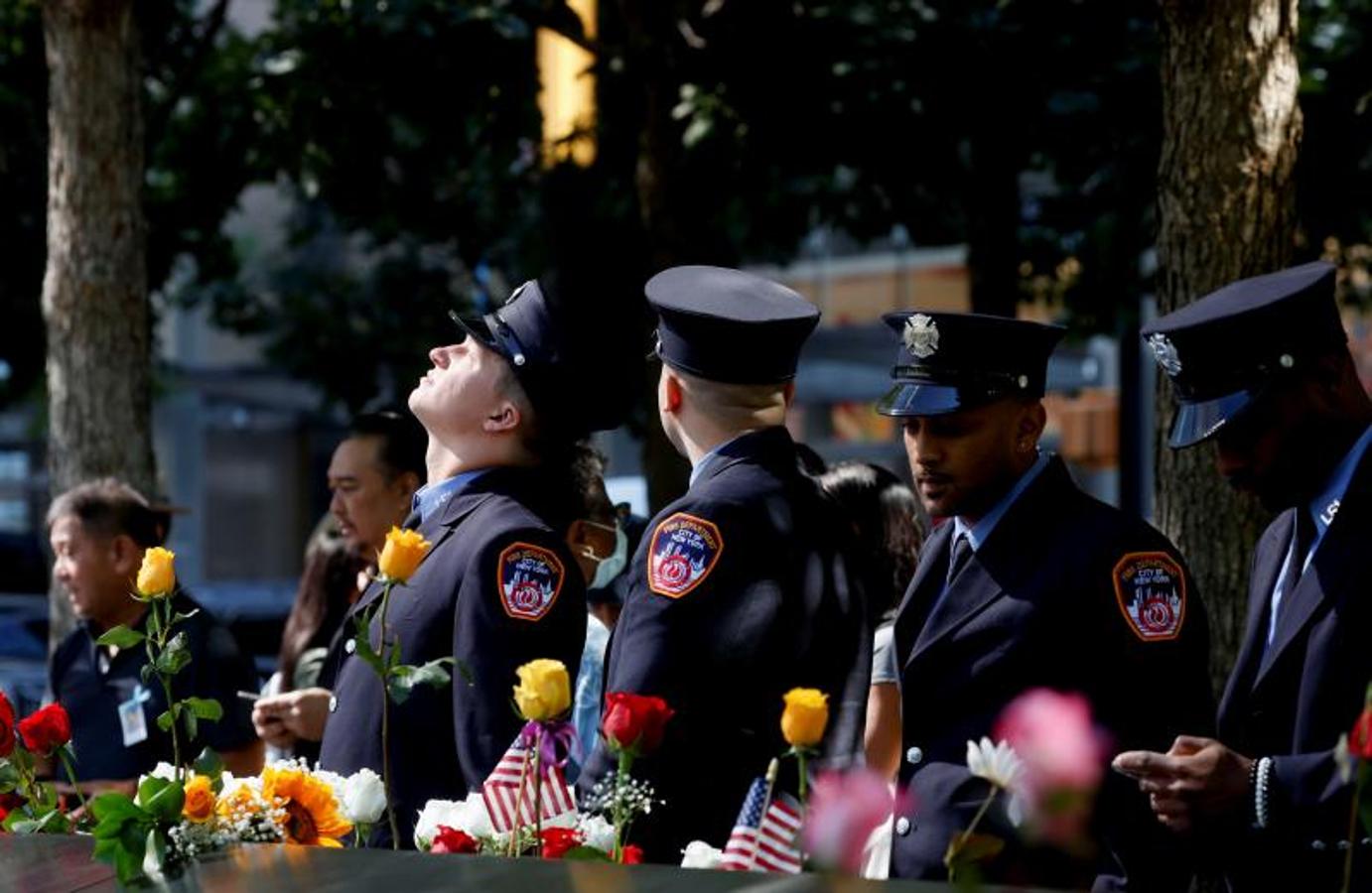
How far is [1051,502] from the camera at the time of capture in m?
3.70

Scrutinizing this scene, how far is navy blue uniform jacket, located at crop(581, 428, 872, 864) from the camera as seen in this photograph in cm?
354

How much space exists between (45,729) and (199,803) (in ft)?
1.89

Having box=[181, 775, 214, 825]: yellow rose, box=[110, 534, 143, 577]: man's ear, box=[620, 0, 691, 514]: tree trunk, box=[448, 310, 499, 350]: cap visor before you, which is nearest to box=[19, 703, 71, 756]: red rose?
box=[181, 775, 214, 825]: yellow rose

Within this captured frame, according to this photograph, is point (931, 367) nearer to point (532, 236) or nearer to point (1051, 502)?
point (1051, 502)

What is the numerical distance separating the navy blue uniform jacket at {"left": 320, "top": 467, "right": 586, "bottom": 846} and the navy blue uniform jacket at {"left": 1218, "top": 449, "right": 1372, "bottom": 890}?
1.25 m

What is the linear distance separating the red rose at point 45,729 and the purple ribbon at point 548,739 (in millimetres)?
689

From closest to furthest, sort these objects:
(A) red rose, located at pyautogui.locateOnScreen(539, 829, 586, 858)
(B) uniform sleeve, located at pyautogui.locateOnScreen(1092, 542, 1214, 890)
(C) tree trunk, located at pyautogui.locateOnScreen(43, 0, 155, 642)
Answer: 1. (A) red rose, located at pyautogui.locateOnScreen(539, 829, 586, 858)
2. (B) uniform sleeve, located at pyautogui.locateOnScreen(1092, 542, 1214, 890)
3. (C) tree trunk, located at pyautogui.locateOnScreen(43, 0, 155, 642)

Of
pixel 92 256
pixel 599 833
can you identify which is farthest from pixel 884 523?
pixel 92 256

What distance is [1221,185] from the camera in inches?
210

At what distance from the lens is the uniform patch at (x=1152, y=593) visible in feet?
11.4

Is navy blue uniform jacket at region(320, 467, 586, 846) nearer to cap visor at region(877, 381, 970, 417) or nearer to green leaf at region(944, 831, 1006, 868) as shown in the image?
cap visor at region(877, 381, 970, 417)

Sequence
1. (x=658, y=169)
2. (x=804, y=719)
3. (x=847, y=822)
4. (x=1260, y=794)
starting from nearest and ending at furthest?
(x=847, y=822) → (x=804, y=719) → (x=1260, y=794) → (x=658, y=169)

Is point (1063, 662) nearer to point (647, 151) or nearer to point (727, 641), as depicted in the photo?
point (727, 641)

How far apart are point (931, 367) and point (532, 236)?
10922 millimetres
